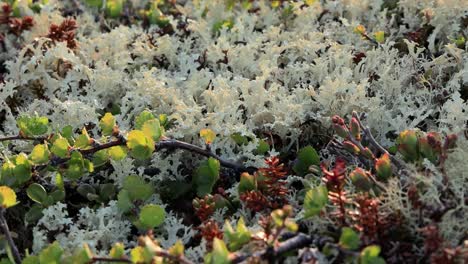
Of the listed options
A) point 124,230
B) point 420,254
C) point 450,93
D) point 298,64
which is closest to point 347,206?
point 420,254

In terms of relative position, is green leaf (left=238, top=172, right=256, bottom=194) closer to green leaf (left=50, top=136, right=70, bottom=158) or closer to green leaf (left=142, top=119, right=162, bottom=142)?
green leaf (left=142, top=119, right=162, bottom=142)

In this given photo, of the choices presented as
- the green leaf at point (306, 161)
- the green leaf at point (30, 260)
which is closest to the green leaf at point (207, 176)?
the green leaf at point (306, 161)

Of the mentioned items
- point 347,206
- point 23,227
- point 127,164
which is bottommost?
point 23,227

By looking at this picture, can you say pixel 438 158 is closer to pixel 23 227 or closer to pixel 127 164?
pixel 127 164

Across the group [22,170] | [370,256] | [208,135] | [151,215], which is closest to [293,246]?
[370,256]

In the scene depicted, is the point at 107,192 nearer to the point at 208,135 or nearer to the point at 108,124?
the point at 108,124

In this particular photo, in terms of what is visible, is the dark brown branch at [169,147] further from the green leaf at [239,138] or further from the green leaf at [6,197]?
the green leaf at [6,197]
